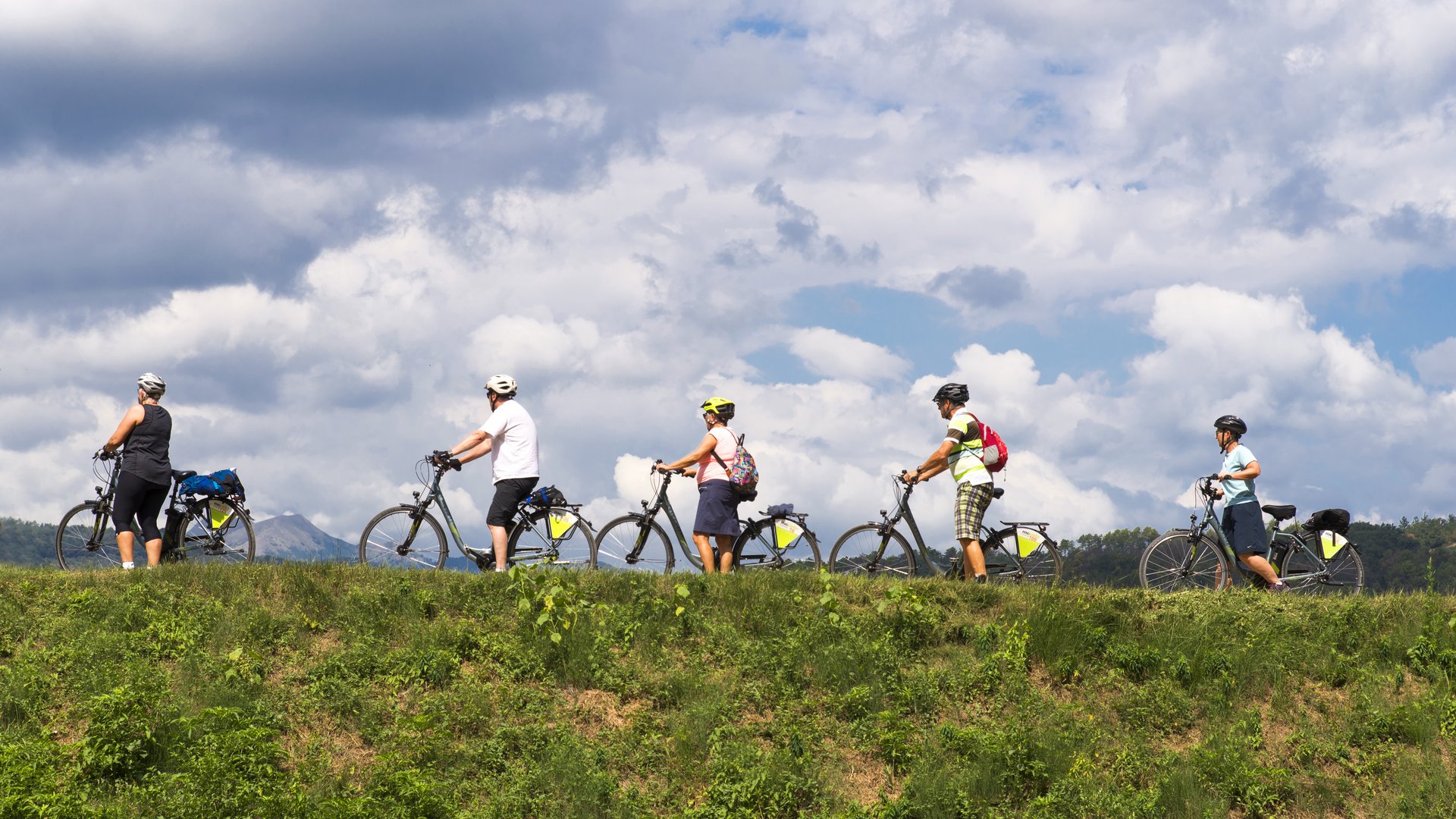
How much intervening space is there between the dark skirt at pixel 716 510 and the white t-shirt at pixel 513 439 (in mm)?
2200

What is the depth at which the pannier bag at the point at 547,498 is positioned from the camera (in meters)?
17.2

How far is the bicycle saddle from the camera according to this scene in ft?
57.7

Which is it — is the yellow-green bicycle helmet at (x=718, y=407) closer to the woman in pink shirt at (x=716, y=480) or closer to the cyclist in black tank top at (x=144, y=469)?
the woman in pink shirt at (x=716, y=480)

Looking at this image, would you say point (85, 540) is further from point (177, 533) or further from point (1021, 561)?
point (1021, 561)

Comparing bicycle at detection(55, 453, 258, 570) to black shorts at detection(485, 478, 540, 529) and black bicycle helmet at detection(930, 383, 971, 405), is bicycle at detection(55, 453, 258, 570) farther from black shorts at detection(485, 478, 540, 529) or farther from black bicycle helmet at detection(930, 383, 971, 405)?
black bicycle helmet at detection(930, 383, 971, 405)

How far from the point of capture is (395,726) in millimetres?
12133

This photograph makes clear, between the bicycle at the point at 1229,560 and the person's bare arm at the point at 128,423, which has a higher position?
the person's bare arm at the point at 128,423

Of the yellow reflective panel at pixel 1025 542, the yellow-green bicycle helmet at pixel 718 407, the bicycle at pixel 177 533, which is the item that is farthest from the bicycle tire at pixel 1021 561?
the bicycle at pixel 177 533

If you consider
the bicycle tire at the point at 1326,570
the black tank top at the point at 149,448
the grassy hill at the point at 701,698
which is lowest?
the grassy hill at the point at 701,698

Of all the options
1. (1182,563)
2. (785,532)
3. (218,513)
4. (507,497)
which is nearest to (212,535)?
(218,513)

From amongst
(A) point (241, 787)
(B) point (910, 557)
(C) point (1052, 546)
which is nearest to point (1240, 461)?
→ (C) point (1052, 546)

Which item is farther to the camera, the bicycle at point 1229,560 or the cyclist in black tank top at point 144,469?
the bicycle at point 1229,560

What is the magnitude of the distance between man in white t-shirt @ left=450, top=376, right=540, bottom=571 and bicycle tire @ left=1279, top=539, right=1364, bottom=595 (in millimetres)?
10551

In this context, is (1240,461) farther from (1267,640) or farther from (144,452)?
(144,452)
